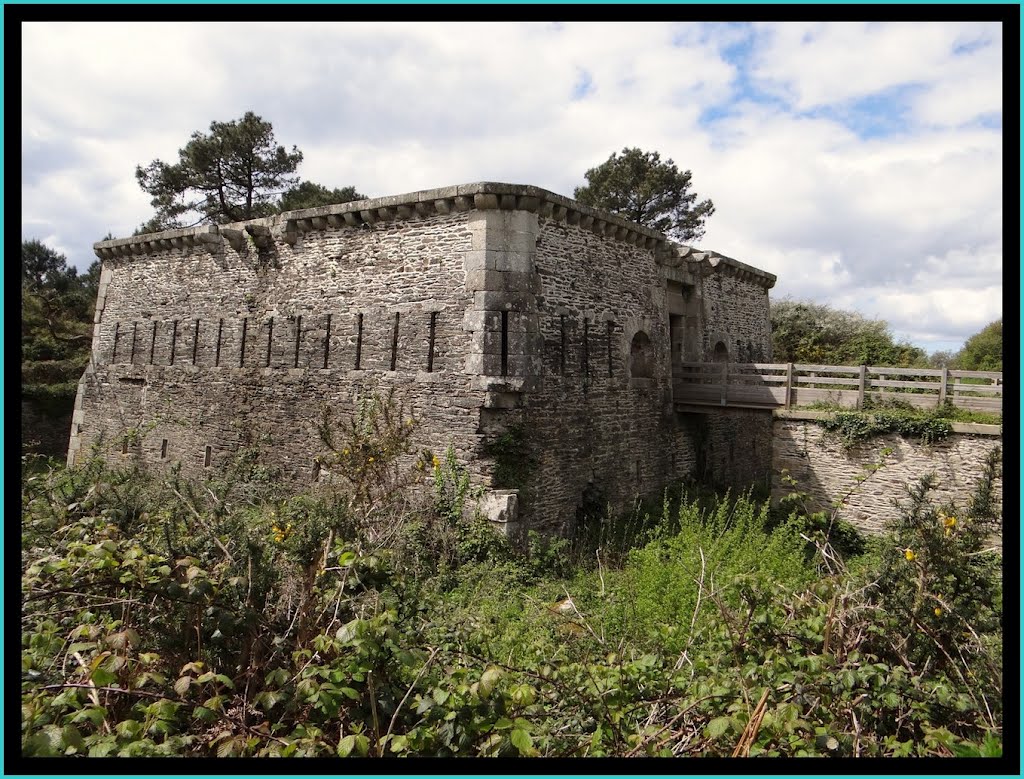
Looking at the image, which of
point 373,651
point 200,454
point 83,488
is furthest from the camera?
point 200,454

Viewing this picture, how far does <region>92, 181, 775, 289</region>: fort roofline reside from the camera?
406 inches

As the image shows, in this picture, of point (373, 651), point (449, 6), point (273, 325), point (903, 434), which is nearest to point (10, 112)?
point (449, 6)

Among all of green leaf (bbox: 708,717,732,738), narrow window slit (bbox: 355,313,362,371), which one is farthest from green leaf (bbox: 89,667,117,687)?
narrow window slit (bbox: 355,313,362,371)

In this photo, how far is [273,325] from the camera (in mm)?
13359

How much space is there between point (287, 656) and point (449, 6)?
13.6ft

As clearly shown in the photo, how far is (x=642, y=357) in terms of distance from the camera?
13641 mm

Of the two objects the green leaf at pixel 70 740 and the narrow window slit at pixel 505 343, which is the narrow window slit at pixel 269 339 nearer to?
the narrow window slit at pixel 505 343

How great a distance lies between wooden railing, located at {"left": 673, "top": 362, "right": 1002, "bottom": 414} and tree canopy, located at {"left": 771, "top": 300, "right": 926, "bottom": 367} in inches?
Result: 477

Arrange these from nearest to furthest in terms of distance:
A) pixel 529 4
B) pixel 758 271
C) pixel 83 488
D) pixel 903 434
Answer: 1. pixel 529 4
2. pixel 83 488
3. pixel 903 434
4. pixel 758 271

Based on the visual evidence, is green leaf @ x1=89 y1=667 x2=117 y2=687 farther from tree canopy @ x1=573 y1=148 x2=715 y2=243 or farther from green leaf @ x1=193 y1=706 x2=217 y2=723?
tree canopy @ x1=573 y1=148 x2=715 y2=243

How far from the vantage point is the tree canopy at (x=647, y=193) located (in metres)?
29.7

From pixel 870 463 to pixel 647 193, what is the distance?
20.7 metres

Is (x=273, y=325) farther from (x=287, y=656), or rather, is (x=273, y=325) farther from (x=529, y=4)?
(x=529, y=4)

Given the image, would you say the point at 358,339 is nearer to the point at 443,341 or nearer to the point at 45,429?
the point at 443,341
